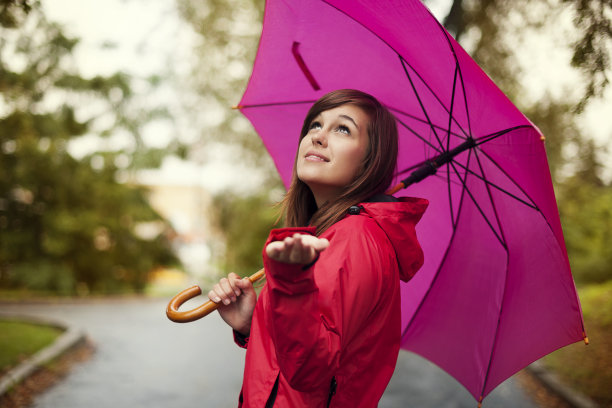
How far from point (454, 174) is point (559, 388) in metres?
4.89

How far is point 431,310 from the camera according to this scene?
2.94 metres

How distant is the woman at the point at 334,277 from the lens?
1.33m

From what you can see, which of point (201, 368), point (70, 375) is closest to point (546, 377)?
point (201, 368)

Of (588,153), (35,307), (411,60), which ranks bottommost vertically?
(411,60)

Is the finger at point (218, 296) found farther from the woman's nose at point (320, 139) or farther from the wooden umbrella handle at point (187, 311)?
the woman's nose at point (320, 139)

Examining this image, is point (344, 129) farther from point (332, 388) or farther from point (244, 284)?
point (332, 388)

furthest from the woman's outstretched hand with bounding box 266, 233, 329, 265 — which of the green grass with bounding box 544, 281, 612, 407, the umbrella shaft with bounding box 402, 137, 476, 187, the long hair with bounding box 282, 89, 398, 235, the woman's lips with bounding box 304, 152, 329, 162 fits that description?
the green grass with bounding box 544, 281, 612, 407

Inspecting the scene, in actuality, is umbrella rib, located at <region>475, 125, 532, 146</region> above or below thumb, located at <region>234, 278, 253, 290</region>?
above

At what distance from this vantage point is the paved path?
239 inches

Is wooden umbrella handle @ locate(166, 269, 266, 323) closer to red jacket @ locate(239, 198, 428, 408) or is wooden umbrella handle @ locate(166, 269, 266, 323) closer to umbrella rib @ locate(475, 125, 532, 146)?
red jacket @ locate(239, 198, 428, 408)

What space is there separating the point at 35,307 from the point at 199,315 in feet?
47.6

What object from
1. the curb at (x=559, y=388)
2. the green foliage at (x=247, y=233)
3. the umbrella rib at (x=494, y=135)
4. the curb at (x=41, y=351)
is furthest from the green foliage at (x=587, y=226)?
the curb at (x=41, y=351)

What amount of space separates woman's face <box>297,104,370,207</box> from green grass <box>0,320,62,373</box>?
244 inches

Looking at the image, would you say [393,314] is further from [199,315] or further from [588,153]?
[588,153]
